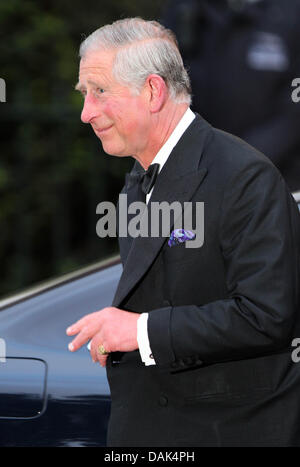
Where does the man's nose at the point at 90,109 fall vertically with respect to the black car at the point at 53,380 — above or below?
above

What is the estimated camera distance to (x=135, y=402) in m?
2.06

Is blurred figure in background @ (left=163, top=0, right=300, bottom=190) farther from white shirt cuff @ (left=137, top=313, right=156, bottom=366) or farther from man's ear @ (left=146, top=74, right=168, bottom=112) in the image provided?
white shirt cuff @ (left=137, top=313, right=156, bottom=366)

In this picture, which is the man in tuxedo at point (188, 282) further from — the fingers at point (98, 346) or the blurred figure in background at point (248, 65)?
the blurred figure in background at point (248, 65)

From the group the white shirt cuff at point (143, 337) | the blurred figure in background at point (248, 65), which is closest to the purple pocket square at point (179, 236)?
the white shirt cuff at point (143, 337)

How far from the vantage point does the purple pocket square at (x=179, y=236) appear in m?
1.93

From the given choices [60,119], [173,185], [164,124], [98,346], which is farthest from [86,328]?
[60,119]

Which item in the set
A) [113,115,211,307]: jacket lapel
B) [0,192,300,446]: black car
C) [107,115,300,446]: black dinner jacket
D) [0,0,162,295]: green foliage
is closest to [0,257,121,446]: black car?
[0,192,300,446]: black car

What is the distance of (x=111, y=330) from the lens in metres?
Result: 1.92

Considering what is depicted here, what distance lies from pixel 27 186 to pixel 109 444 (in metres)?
3.89

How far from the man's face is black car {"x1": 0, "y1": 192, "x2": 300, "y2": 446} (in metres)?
0.68

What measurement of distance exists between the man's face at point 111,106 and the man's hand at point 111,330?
1.22 ft

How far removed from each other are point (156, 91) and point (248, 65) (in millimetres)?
3083
